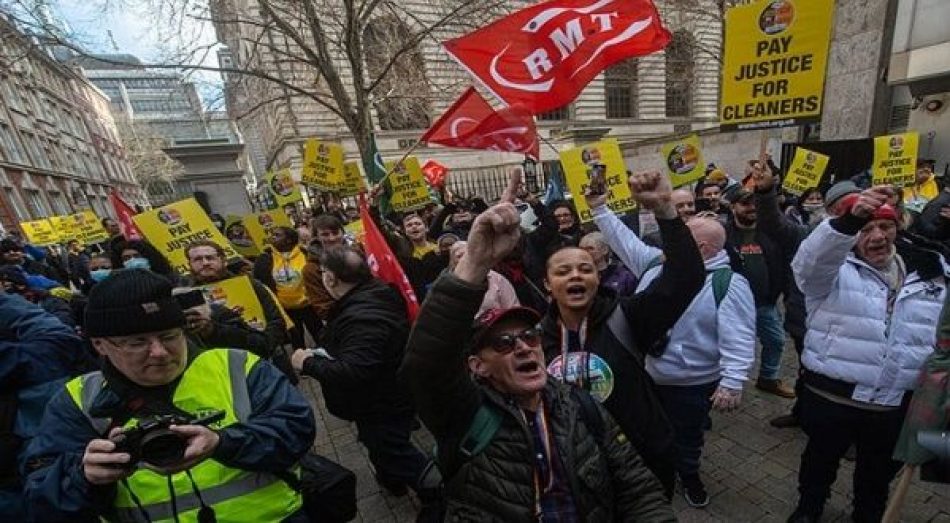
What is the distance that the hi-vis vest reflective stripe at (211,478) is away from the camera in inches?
60.9

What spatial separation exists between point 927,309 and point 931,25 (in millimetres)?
11551

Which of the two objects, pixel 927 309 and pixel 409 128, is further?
pixel 409 128

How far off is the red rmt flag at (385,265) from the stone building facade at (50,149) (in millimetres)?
12663

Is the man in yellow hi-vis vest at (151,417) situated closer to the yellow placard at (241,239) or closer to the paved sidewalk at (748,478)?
the paved sidewalk at (748,478)

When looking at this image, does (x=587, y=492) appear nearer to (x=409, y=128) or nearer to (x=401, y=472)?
(x=401, y=472)

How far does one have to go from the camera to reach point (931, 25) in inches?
372

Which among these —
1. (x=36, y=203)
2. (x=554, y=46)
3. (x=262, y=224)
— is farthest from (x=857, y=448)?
(x=36, y=203)

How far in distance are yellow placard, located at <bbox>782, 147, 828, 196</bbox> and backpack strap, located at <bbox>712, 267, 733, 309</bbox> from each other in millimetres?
4834

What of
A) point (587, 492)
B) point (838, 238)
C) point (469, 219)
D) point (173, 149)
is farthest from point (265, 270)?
point (173, 149)

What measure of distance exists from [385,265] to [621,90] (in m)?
29.9

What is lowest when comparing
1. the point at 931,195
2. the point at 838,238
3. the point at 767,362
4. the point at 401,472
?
the point at 767,362

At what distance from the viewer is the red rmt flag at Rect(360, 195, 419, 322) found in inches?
133

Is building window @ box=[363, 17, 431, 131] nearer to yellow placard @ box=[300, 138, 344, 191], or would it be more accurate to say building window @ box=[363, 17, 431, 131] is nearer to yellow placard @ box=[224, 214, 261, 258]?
yellow placard @ box=[300, 138, 344, 191]

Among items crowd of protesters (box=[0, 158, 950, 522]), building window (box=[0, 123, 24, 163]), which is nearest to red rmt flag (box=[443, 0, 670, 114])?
crowd of protesters (box=[0, 158, 950, 522])
